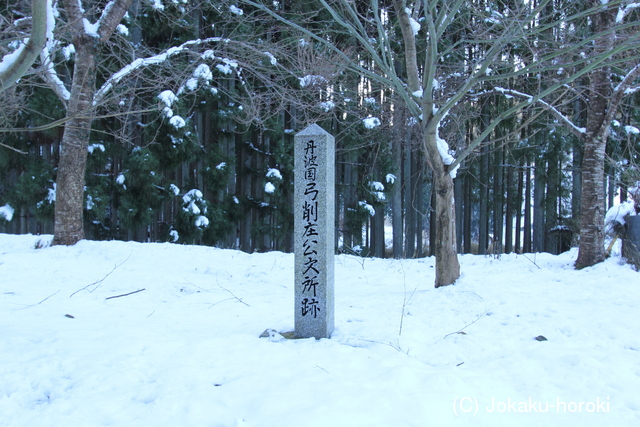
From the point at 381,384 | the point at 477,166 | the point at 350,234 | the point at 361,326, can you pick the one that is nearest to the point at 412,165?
the point at 477,166

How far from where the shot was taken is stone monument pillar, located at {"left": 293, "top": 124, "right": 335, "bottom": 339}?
353 centimetres

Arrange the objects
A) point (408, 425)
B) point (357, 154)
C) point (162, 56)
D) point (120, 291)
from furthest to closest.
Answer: point (357, 154) → point (162, 56) → point (120, 291) → point (408, 425)

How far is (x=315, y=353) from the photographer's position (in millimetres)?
3131

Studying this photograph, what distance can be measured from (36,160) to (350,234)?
7766mm

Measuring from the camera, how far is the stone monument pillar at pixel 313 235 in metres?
3.53

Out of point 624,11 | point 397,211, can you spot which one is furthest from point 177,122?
point 624,11

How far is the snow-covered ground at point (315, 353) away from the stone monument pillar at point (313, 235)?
0.78 feet

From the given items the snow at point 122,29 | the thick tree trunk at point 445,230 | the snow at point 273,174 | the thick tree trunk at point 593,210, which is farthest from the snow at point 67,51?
the thick tree trunk at point 593,210

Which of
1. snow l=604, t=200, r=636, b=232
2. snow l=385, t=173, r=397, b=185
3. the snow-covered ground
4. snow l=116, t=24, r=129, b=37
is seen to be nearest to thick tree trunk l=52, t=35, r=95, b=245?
the snow-covered ground

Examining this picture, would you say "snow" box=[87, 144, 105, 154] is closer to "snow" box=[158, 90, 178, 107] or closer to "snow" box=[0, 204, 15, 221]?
"snow" box=[158, 90, 178, 107]

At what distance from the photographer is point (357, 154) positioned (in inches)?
452

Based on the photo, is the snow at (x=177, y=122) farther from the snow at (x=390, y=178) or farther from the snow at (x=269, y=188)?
the snow at (x=390, y=178)

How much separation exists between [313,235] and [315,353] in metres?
0.97

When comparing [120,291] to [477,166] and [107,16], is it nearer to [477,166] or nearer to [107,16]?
[107,16]
